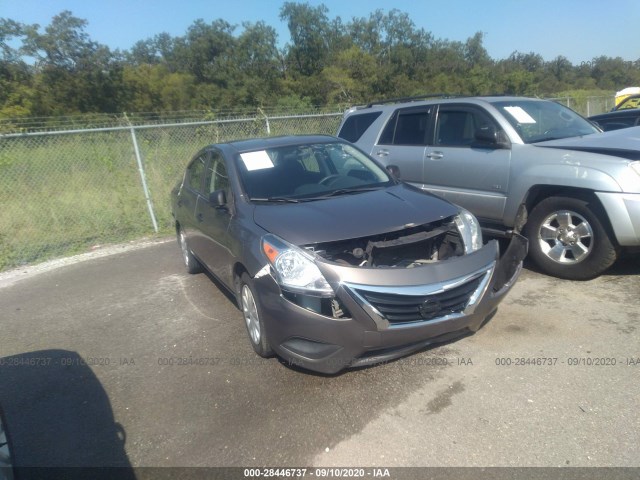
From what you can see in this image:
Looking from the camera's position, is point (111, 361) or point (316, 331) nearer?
point (316, 331)

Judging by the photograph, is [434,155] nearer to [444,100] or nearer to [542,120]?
[444,100]

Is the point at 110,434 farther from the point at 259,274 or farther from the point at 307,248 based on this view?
the point at 307,248

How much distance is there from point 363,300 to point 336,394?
2.45 feet

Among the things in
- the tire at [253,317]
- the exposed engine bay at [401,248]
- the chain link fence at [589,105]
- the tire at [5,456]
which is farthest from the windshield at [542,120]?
the chain link fence at [589,105]

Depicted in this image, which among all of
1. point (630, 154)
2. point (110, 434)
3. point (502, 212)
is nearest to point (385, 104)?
point (502, 212)

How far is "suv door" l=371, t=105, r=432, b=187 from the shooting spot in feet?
20.5

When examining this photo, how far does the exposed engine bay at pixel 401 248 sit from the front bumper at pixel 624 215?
1636mm

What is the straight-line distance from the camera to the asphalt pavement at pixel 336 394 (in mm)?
2723

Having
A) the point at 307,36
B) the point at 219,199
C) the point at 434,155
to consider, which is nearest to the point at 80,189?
the point at 219,199

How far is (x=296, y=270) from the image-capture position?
3.11 m

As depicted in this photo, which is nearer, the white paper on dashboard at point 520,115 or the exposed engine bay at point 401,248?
the exposed engine bay at point 401,248

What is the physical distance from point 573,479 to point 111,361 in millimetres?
3448

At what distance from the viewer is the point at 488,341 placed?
3775 millimetres

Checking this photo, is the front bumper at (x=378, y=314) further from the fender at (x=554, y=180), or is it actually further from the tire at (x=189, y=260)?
the tire at (x=189, y=260)
